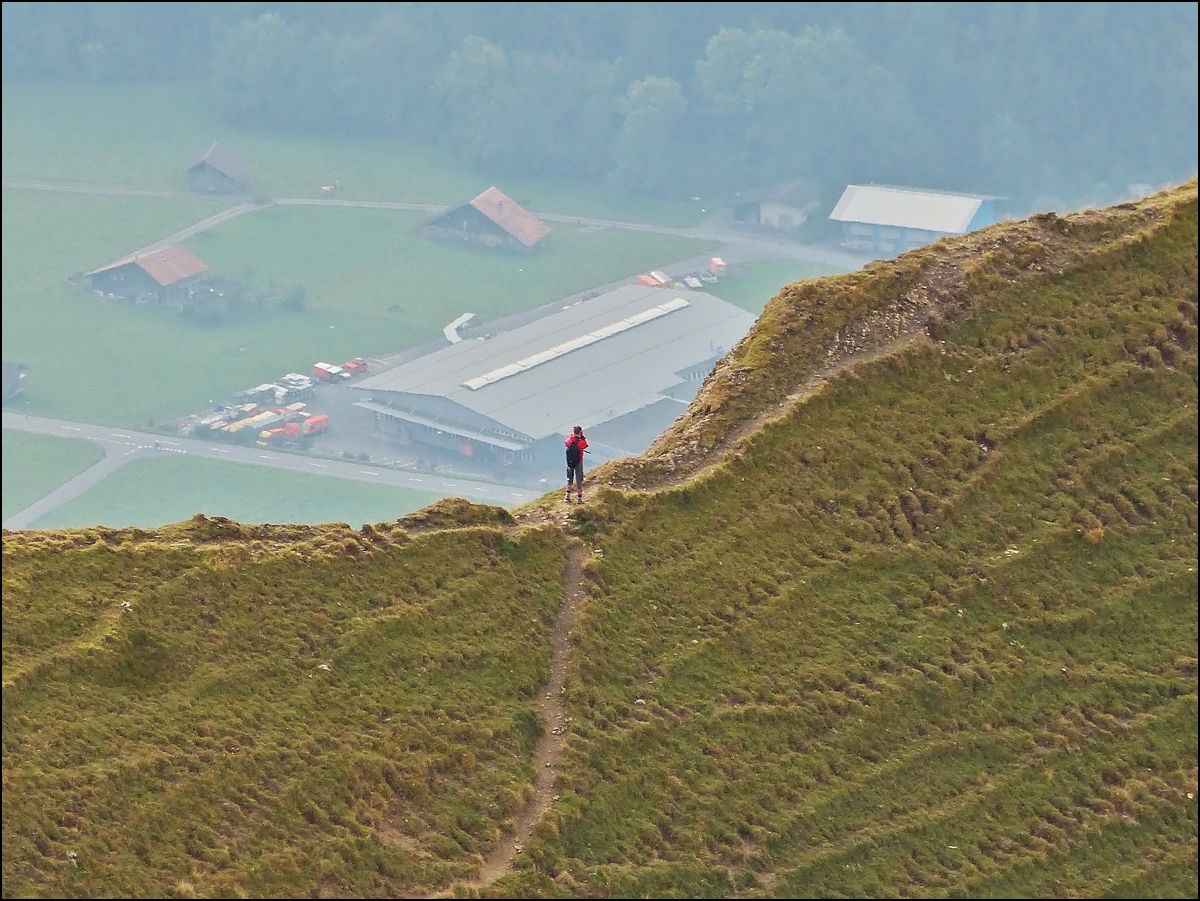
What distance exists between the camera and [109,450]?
271ft

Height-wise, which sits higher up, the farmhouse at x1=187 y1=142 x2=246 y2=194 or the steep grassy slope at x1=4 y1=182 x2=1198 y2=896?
the farmhouse at x1=187 y1=142 x2=246 y2=194

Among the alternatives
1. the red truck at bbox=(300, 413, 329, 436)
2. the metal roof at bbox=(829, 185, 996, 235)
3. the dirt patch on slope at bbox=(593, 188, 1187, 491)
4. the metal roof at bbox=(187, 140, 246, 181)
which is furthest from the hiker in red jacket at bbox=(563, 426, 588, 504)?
the metal roof at bbox=(187, 140, 246, 181)

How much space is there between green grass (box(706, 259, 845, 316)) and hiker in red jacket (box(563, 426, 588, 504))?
51.5m

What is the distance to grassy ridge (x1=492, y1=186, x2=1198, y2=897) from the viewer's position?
76.0ft

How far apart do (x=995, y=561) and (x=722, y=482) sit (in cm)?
542

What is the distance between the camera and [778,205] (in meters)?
107

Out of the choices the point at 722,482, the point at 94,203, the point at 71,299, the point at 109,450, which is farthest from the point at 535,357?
the point at 94,203

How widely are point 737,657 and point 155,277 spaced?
271 feet

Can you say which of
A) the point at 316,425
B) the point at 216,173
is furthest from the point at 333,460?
the point at 216,173

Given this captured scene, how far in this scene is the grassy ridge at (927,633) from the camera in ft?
76.0

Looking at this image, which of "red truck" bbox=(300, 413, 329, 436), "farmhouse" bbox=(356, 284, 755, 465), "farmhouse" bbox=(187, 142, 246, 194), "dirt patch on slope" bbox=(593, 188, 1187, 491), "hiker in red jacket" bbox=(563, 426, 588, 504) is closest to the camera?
"hiker in red jacket" bbox=(563, 426, 588, 504)

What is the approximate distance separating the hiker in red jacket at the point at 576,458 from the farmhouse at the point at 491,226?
7109cm

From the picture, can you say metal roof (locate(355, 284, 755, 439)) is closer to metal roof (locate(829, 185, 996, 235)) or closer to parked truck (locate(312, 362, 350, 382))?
parked truck (locate(312, 362, 350, 382))

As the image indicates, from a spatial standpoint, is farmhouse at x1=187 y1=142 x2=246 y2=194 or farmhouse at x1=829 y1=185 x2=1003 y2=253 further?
farmhouse at x1=187 y1=142 x2=246 y2=194
